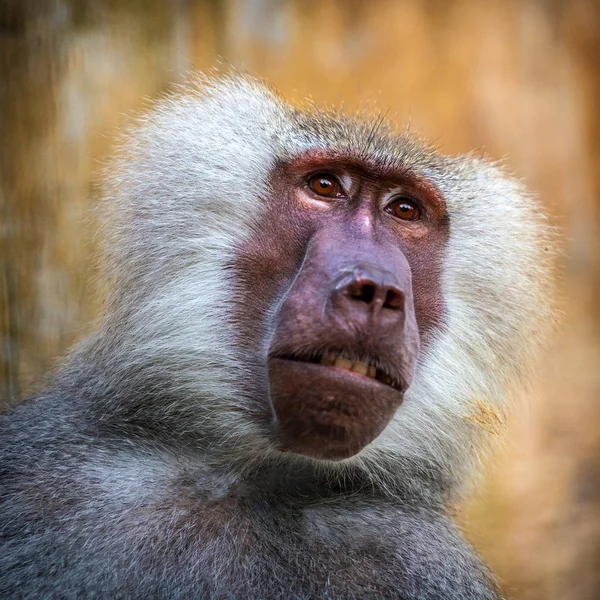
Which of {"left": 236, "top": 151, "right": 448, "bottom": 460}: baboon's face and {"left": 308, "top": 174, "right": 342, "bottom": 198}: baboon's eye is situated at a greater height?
{"left": 308, "top": 174, "right": 342, "bottom": 198}: baboon's eye

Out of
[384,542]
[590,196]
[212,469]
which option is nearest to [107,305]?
[212,469]

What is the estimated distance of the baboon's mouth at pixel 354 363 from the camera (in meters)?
2.15

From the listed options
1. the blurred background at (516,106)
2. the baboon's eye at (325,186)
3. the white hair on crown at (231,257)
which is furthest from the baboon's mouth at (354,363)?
the blurred background at (516,106)

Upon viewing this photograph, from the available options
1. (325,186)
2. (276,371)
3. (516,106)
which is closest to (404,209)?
(325,186)

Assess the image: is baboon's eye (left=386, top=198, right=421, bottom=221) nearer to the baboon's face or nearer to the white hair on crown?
the baboon's face

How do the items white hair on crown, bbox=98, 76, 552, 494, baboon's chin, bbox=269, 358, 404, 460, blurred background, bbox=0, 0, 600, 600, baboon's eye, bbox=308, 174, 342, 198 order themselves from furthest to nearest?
blurred background, bbox=0, 0, 600, 600, baboon's eye, bbox=308, 174, 342, 198, white hair on crown, bbox=98, 76, 552, 494, baboon's chin, bbox=269, 358, 404, 460

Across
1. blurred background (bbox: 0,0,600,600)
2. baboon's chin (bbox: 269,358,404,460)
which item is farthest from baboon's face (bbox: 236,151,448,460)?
blurred background (bbox: 0,0,600,600)

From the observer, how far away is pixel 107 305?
2.63 meters

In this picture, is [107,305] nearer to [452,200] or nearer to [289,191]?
[289,191]

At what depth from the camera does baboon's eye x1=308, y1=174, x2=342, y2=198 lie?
2.55 meters

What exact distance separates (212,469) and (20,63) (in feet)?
7.04

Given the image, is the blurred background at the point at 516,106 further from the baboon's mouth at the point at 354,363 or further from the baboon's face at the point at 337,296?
the baboon's mouth at the point at 354,363

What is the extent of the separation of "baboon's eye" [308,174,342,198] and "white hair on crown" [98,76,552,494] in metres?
0.11

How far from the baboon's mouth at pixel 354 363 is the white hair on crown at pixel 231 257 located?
11.2 inches
